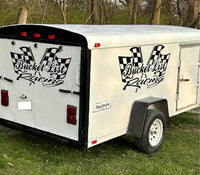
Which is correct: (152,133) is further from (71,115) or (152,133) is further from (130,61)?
(71,115)

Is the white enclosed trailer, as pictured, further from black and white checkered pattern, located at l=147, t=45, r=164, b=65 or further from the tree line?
the tree line

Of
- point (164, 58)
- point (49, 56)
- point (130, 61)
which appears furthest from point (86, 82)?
point (164, 58)

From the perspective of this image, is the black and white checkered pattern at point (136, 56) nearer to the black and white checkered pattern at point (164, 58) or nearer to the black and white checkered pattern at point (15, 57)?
the black and white checkered pattern at point (164, 58)

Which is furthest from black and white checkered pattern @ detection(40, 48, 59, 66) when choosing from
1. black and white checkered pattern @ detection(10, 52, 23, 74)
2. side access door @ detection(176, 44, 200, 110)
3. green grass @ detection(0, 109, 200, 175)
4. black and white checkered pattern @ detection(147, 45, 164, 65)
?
side access door @ detection(176, 44, 200, 110)

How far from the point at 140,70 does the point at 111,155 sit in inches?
57.0

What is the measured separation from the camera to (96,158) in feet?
18.4

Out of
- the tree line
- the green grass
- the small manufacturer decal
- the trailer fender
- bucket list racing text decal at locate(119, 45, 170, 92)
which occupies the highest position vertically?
the tree line

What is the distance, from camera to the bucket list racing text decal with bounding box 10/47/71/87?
502 cm

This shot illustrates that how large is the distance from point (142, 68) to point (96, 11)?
1062 centimetres

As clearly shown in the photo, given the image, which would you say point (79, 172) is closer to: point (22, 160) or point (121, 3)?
point (22, 160)

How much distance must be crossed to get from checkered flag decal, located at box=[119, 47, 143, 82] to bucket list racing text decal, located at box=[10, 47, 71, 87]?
2.84ft

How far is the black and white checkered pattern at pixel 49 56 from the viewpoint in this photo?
5047mm

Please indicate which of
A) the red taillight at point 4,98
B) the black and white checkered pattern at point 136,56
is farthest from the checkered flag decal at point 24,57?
the black and white checkered pattern at point 136,56

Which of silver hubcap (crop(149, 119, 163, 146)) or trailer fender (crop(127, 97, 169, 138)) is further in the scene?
silver hubcap (crop(149, 119, 163, 146))
